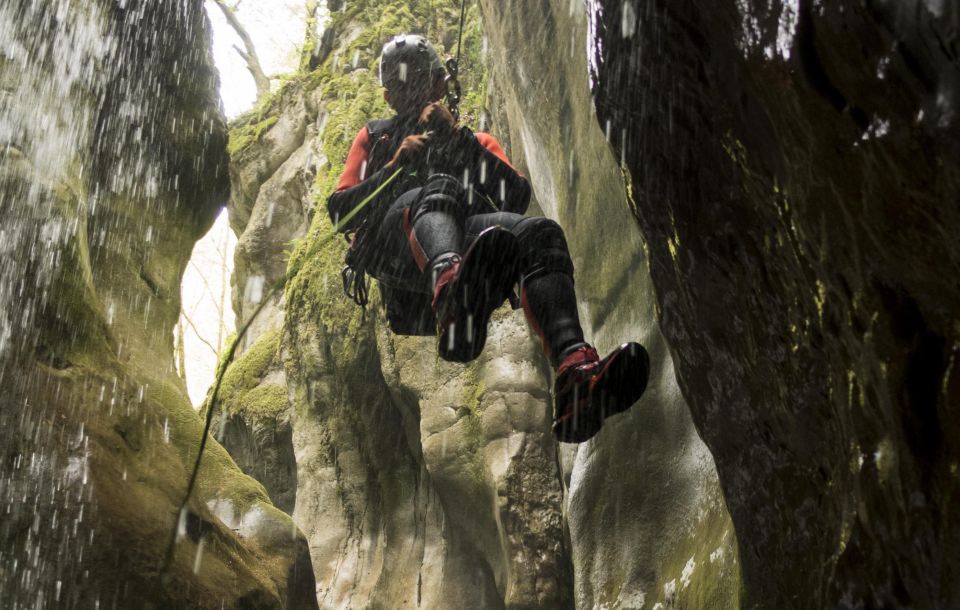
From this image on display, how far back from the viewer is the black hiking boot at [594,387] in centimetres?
298

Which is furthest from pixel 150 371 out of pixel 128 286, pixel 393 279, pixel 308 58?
pixel 308 58

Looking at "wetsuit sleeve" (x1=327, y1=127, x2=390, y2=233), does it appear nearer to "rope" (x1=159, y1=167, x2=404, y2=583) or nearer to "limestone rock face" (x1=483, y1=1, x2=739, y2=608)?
"rope" (x1=159, y1=167, x2=404, y2=583)

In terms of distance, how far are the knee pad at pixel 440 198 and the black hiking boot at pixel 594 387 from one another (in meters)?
0.96

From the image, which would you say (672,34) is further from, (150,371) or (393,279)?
(150,371)

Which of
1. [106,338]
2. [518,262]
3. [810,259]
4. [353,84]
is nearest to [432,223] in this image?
[518,262]

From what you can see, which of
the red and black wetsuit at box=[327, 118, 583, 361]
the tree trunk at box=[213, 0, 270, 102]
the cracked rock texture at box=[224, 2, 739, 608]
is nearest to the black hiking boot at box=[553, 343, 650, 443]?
the red and black wetsuit at box=[327, 118, 583, 361]

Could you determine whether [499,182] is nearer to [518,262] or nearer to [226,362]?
[518,262]

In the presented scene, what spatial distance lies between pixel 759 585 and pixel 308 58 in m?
11.1

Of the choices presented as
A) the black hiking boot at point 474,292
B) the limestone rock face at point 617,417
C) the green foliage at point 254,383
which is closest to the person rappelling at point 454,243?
the black hiking boot at point 474,292

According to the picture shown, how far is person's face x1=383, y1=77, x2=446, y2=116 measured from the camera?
15.0 feet

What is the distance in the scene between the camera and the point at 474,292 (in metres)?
3.19

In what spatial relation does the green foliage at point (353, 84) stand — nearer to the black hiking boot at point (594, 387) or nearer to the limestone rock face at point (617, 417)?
the limestone rock face at point (617, 417)

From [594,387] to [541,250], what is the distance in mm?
788

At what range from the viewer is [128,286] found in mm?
6484
